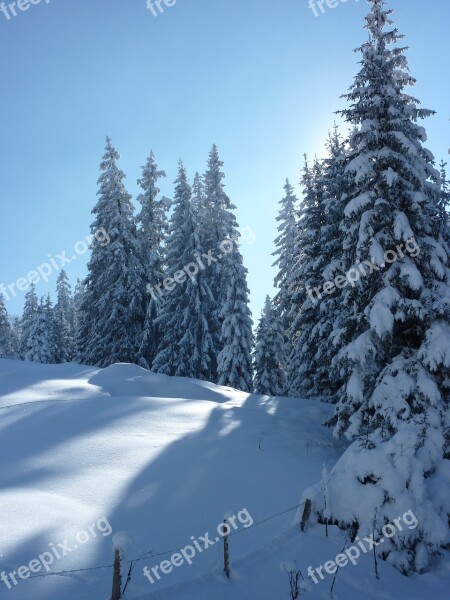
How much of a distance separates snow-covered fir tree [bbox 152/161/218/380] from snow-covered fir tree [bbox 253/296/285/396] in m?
4.00

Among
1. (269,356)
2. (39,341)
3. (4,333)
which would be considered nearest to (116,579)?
(269,356)

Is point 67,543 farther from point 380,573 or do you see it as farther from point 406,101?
point 406,101

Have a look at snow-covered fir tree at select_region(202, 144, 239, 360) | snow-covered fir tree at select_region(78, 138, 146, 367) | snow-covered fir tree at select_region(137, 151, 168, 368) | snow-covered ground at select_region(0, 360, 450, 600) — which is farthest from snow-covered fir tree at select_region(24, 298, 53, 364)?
snow-covered ground at select_region(0, 360, 450, 600)

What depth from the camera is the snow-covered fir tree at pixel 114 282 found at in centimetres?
2722

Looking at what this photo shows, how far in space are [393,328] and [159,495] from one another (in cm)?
682

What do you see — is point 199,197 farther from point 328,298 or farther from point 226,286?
point 328,298

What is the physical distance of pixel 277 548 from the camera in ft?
23.6

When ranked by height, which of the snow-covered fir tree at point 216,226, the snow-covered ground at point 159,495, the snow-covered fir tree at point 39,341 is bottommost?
the snow-covered ground at point 159,495

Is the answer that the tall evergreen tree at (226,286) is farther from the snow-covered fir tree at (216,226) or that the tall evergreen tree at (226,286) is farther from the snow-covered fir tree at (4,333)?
the snow-covered fir tree at (4,333)

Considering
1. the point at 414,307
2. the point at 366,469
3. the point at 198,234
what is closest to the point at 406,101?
the point at 414,307

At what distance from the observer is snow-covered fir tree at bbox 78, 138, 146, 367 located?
1072 inches

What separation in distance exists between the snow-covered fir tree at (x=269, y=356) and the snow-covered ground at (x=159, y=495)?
16.3 m

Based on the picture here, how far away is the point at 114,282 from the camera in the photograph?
2811 centimetres

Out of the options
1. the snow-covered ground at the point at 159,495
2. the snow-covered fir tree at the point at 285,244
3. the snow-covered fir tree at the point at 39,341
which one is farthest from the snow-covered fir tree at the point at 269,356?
the snow-covered fir tree at the point at 39,341
